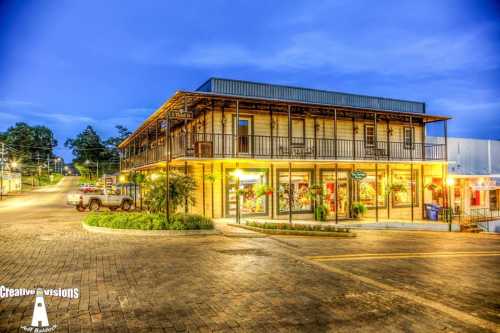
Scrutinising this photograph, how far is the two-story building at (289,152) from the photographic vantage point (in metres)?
18.3

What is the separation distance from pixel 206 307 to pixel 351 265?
15.0 ft

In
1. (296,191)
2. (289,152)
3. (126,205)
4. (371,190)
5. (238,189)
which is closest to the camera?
(238,189)

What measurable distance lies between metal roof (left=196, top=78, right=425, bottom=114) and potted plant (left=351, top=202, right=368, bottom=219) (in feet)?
20.2

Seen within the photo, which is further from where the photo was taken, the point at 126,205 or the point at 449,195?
the point at 126,205

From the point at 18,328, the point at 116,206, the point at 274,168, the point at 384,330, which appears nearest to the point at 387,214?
the point at 274,168

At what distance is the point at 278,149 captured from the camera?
804 inches

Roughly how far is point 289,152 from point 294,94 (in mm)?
5753

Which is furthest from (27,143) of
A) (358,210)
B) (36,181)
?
(358,210)

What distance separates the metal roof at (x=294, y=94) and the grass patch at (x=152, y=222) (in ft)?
25.7

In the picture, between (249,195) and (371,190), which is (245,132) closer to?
(249,195)

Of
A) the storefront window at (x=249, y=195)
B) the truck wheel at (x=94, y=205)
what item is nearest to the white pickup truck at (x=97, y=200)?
the truck wheel at (x=94, y=205)

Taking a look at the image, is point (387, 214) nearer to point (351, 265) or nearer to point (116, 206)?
point (351, 265)

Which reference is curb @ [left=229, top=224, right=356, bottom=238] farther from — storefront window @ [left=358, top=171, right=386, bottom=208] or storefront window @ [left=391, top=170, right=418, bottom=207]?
storefront window @ [left=391, top=170, right=418, bottom=207]

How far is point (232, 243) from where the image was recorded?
12141 millimetres
